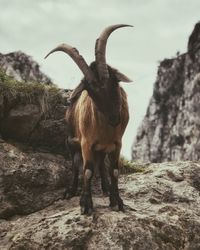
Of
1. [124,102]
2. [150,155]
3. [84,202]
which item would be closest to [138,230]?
[84,202]

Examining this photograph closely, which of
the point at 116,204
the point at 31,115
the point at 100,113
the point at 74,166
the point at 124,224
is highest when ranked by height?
the point at 31,115

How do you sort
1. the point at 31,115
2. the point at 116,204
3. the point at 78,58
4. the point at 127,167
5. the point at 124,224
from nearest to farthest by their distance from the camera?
the point at 124,224
the point at 78,58
the point at 116,204
the point at 31,115
the point at 127,167

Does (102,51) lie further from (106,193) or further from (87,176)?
(106,193)

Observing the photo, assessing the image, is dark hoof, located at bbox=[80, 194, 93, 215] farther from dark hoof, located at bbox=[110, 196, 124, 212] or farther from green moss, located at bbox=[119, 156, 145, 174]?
green moss, located at bbox=[119, 156, 145, 174]

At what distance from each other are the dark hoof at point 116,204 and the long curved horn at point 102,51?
240 cm

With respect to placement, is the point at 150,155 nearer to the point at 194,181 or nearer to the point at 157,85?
the point at 157,85

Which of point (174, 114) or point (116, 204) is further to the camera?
point (174, 114)

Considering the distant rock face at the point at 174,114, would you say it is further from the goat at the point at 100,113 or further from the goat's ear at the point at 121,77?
the goat's ear at the point at 121,77

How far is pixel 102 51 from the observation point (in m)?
8.98

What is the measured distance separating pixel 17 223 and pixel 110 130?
274 cm

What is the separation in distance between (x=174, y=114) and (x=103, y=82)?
34.3 metres

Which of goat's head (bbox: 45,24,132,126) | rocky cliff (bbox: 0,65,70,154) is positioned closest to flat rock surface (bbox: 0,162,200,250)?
goat's head (bbox: 45,24,132,126)

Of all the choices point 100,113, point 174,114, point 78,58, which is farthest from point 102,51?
point 174,114

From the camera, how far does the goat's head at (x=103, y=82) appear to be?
8.66m
